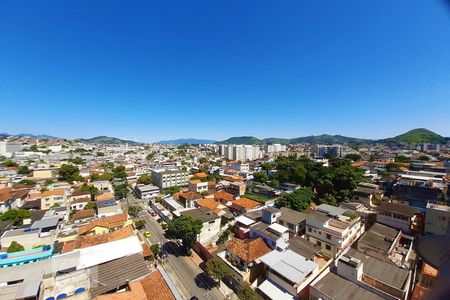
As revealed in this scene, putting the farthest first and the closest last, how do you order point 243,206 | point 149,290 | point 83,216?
point 243,206, point 83,216, point 149,290

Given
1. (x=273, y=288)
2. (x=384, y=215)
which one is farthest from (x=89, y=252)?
(x=384, y=215)

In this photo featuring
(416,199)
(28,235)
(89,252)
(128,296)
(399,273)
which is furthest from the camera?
(416,199)

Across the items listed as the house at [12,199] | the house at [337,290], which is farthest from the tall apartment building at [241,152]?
the house at [337,290]

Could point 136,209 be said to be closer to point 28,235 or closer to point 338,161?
point 28,235

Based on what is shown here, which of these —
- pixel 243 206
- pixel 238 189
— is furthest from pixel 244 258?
pixel 238 189

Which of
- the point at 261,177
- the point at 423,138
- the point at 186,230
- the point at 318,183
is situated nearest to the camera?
the point at 186,230

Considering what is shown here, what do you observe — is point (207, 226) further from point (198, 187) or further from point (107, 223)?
point (198, 187)
